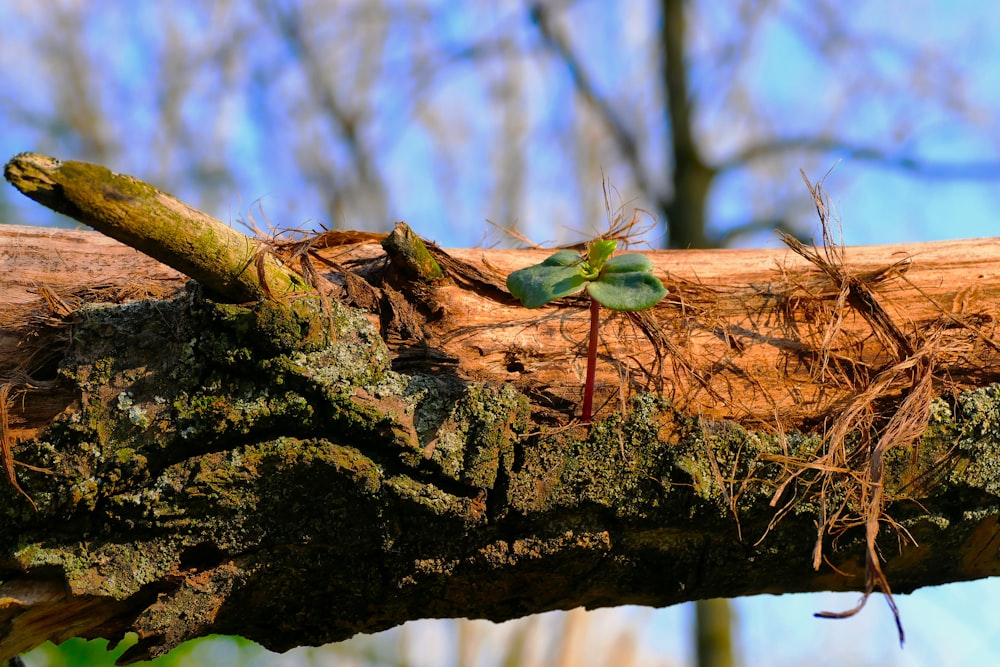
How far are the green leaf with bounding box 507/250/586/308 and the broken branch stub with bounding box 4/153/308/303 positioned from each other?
42cm

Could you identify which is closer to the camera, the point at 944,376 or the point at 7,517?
the point at 7,517

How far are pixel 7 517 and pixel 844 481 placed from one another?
1.54 metres

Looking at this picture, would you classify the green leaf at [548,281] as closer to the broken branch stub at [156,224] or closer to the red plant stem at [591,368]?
the red plant stem at [591,368]

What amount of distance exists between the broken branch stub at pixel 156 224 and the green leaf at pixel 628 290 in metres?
0.56

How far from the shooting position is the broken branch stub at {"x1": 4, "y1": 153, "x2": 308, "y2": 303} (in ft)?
3.54

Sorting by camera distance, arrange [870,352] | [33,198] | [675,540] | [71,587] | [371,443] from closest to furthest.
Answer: [33,198] < [71,587] < [371,443] < [675,540] < [870,352]

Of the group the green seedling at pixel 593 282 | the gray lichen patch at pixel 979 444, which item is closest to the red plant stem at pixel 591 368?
the green seedling at pixel 593 282

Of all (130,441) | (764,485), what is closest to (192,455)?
(130,441)

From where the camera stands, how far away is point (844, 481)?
1.54 m

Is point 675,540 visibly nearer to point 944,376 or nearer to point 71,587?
point 944,376

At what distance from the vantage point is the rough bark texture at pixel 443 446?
Result: 1408mm

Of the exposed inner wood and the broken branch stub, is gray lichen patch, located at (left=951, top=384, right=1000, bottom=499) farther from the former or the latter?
the broken branch stub

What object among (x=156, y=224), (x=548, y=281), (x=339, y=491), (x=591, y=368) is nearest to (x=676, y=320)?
(x=591, y=368)

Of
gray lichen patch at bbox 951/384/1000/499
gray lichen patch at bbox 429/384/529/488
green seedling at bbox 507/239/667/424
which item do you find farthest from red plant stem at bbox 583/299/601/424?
gray lichen patch at bbox 951/384/1000/499
